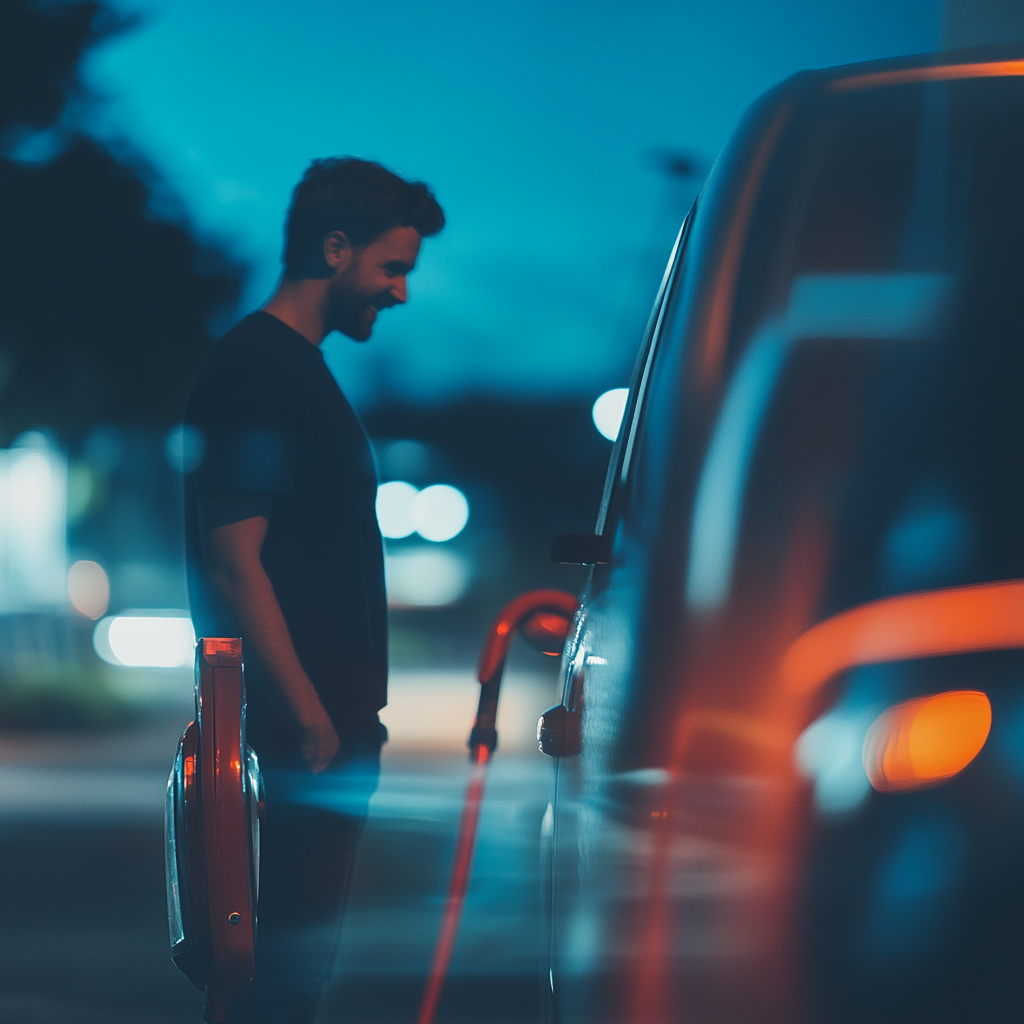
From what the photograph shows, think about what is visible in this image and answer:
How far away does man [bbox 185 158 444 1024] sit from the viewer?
265cm

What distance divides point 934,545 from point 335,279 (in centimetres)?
181

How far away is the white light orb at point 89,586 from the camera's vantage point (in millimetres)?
25372

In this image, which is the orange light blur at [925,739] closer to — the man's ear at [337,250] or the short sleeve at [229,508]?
the short sleeve at [229,508]

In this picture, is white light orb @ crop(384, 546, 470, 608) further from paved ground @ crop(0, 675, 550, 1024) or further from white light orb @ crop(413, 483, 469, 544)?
white light orb @ crop(413, 483, 469, 544)

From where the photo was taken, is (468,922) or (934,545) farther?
(468,922)

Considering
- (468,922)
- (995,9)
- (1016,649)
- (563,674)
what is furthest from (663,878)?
(468,922)

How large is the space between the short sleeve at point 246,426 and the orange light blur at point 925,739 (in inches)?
60.6

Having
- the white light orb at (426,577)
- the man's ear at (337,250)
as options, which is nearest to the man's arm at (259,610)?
→ the man's ear at (337,250)

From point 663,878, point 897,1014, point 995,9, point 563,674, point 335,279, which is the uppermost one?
point 995,9

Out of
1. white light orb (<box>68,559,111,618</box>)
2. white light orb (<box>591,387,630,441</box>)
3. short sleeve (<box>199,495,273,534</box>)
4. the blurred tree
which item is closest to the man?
short sleeve (<box>199,495,273,534</box>)

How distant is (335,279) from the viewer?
9.71ft

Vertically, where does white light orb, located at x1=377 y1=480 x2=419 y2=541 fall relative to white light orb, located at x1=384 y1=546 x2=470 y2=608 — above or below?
above

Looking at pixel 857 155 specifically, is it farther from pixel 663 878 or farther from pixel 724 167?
pixel 663 878

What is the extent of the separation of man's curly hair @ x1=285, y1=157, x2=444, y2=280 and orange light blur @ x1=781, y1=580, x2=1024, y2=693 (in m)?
1.79
